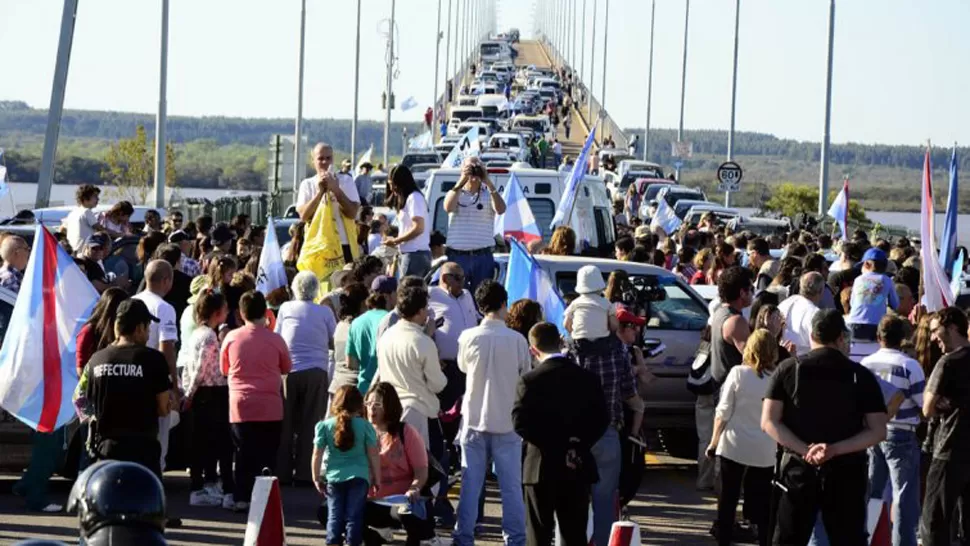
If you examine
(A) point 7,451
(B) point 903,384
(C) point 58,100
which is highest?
(C) point 58,100

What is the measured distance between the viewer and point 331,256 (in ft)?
57.0

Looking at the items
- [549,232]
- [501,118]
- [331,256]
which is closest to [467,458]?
[331,256]

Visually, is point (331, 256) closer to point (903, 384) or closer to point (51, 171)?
point (903, 384)

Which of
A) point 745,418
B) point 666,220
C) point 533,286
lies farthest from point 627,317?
point 666,220

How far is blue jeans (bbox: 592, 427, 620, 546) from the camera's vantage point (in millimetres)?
11594

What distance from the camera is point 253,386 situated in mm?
13336

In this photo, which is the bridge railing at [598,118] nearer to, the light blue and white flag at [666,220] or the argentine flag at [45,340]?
the light blue and white flag at [666,220]

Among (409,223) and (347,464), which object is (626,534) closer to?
(347,464)

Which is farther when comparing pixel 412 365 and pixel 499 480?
pixel 412 365

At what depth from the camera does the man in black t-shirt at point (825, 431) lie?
1025cm

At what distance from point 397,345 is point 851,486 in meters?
3.14

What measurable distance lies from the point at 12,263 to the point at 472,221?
430 cm

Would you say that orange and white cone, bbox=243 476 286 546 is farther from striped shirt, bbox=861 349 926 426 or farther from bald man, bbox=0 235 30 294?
bald man, bbox=0 235 30 294

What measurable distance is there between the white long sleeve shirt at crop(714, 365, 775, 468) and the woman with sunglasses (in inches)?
228
